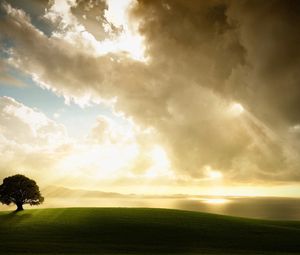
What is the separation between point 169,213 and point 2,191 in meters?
35.2

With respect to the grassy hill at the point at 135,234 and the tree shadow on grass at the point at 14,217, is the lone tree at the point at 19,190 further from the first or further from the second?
the grassy hill at the point at 135,234

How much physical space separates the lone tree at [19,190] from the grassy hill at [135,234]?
17.4 feet

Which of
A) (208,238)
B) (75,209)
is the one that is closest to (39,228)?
(75,209)

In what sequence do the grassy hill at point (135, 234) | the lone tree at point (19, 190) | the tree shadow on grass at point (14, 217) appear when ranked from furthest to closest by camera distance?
the lone tree at point (19, 190), the tree shadow on grass at point (14, 217), the grassy hill at point (135, 234)

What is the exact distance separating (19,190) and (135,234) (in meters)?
34.0

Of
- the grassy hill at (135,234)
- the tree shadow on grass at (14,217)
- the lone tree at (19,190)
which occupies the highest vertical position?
the lone tree at (19,190)

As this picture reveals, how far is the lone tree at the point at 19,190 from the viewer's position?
2879 inches

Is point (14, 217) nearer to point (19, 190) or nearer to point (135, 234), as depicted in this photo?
point (19, 190)

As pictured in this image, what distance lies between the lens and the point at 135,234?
51625 millimetres

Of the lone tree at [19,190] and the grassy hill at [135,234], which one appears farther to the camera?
the lone tree at [19,190]

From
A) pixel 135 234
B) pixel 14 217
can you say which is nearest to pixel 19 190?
pixel 14 217

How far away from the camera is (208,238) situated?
50.1 m

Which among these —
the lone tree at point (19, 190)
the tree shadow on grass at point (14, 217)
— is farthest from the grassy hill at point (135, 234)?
the lone tree at point (19, 190)

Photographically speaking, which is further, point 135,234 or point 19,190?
point 19,190
